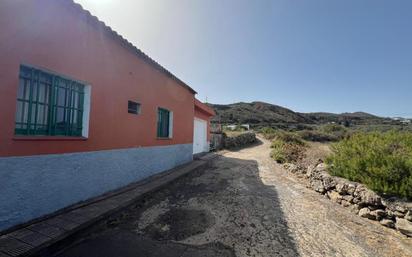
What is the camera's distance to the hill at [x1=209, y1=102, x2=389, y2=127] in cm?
5778

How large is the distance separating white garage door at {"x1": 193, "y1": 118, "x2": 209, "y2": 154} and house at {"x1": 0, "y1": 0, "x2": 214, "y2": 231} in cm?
763

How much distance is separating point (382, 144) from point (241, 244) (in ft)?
20.5

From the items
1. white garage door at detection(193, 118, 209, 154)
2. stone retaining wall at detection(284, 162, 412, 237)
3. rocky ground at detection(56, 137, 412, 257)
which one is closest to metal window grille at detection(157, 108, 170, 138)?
rocky ground at detection(56, 137, 412, 257)

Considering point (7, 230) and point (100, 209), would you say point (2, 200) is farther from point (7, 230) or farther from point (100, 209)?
point (100, 209)

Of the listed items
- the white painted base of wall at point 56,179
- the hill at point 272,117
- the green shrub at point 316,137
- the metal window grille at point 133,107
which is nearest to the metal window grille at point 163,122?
the metal window grille at point 133,107

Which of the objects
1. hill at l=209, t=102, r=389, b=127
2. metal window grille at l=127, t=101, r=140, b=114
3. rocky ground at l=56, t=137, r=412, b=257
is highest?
hill at l=209, t=102, r=389, b=127

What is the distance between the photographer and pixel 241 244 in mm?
4062

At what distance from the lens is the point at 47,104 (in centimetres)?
453

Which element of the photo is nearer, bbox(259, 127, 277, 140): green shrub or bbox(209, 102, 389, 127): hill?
bbox(259, 127, 277, 140): green shrub

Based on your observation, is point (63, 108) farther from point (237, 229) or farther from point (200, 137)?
point (200, 137)

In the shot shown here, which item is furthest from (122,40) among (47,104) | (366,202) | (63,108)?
(366,202)

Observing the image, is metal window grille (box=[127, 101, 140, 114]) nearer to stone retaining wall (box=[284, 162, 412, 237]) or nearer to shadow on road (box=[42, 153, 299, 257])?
shadow on road (box=[42, 153, 299, 257])

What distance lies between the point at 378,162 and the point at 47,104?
325 inches

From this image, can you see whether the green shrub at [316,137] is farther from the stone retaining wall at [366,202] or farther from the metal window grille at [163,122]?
the metal window grille at [163,122]
